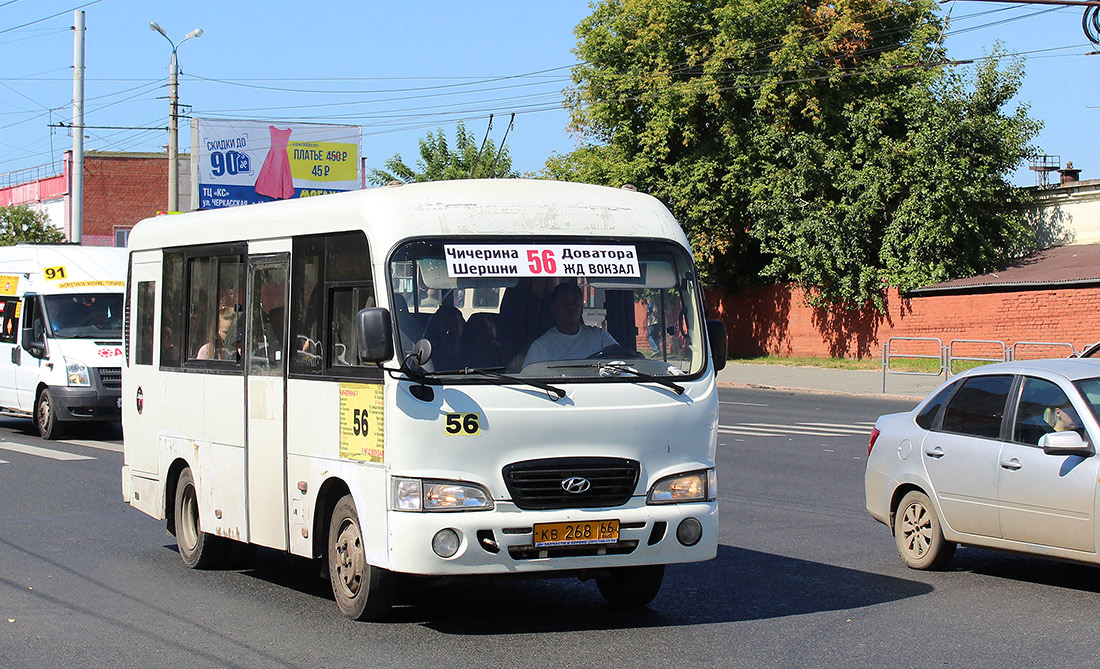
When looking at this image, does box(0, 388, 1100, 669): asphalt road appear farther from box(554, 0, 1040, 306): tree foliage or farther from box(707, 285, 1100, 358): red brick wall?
box(554, 0, 1040, 306): tree foliage

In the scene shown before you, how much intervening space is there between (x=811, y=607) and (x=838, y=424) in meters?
14.3

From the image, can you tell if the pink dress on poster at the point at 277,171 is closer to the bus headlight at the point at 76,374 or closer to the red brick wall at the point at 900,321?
the red brick wall at the point at 900,321

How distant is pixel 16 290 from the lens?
21016 millimetres

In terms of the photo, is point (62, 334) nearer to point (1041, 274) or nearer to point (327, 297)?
point (327, 297)

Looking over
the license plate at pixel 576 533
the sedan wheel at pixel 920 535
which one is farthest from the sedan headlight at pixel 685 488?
the sedan wheel at pixel 920 535

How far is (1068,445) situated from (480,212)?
3792mm

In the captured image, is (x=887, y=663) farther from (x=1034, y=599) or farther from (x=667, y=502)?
(x=1034, y=599)

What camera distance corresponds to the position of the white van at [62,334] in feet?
65.1

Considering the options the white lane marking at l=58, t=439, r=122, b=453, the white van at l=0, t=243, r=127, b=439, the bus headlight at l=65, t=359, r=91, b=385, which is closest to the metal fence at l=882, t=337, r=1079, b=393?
the white van at l=0, t=243, r=127, b=439

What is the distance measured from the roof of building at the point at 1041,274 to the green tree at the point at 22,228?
40.5 meters

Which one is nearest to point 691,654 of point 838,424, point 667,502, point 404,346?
point 667,502

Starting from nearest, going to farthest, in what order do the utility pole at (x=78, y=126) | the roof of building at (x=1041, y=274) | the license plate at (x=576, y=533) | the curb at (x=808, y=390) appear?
the license plate at (x=576, y=533), the curb at (x=808, y=390), the roof of building at (x=1041, y=274), the utility pole at (x=78, y=126)

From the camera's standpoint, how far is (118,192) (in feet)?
218

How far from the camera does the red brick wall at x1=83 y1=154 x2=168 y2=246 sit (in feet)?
216
